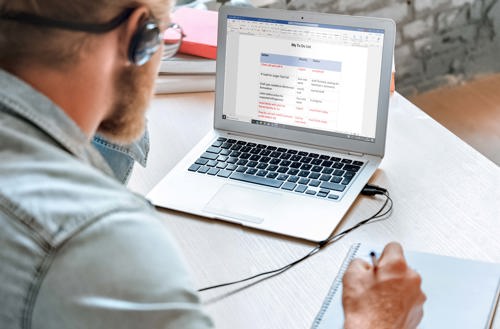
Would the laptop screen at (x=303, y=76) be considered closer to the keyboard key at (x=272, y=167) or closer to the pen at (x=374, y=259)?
the keyboard key at (x=272, y=167)

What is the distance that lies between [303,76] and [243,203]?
0.29 meters

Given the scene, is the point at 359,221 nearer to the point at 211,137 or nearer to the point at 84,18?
the point at 211,137

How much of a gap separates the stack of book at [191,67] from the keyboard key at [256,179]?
0.45 meters

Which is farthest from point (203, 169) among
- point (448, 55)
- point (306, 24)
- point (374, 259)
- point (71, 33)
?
point (448, 55)

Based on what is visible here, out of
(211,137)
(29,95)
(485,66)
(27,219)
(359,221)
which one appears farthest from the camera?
(485,66)

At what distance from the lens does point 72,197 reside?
0.76 meters

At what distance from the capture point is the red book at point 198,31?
1896mm

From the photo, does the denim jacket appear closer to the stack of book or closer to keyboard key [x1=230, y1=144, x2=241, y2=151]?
keyboard key [x1=230, y1=144, x2=241, y2=151]

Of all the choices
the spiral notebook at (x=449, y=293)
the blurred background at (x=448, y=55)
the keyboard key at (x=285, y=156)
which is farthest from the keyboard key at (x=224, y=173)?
the blurred background at (x=448, y=55)

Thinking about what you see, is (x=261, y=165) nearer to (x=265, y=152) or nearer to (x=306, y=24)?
(x=265, y=152)

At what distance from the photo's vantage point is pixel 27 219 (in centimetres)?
73

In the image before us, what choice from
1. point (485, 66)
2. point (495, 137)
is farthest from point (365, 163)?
point (485, 66)

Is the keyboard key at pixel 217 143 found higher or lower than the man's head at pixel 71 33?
lower

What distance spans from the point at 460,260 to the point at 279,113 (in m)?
0.51
